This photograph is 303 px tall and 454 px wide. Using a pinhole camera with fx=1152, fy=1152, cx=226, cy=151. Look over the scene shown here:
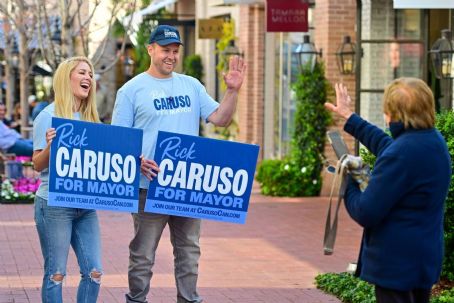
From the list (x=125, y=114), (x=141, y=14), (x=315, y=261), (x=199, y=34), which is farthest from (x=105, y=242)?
(x=141, y=14)

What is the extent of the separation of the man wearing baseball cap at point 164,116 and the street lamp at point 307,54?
11002 mm

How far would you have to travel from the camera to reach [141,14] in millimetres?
26297

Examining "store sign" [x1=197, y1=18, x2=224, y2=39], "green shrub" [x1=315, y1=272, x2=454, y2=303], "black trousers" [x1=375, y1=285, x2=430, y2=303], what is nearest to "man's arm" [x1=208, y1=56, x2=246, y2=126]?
"green shrub" [x1=315, y1=272, x2=454, y2=303]

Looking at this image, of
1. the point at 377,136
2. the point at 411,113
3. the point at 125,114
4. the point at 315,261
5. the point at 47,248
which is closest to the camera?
the point at 411,113

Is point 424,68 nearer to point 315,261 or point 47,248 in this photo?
point 315,261

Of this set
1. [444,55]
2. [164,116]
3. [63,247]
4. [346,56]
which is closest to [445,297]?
[164,116]

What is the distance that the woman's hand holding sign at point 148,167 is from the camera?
23.0ft

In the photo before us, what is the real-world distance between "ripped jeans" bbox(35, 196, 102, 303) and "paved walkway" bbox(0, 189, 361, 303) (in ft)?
6.28

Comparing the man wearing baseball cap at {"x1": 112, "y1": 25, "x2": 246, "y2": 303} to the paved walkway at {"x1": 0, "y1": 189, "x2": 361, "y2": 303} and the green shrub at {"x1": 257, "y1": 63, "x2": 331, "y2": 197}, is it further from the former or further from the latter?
the green shrub at {"x1": 257, "y1": 63, "x2": 331, "y2": 197}

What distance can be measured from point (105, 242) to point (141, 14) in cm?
1446

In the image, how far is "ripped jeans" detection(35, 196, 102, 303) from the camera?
22.1 ft

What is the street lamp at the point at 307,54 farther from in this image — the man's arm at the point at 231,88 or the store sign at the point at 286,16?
the man's arm at the point at 231,88

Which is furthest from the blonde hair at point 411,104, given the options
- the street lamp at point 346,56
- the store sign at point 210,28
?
the store sign at point 210,28

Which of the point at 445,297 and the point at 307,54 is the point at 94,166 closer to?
the point at 445,297
